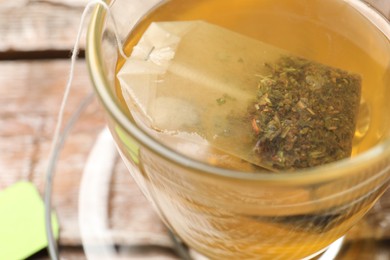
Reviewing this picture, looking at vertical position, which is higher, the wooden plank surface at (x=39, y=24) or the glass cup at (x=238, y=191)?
the wooden plank surface at (x=39, y=24)

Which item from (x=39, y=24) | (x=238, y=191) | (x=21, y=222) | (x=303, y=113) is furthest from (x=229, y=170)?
(x=39, y=24)

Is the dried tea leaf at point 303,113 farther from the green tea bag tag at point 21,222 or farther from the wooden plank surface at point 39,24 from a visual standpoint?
the wooden plank surface at point 39,24

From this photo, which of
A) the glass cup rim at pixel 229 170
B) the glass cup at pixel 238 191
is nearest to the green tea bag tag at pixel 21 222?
the glass cup at pixel 238 191

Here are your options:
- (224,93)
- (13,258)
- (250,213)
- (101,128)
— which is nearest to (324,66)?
(224,93)

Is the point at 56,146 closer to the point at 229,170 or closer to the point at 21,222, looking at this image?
the point at 21,222

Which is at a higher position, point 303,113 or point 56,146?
point 303,113

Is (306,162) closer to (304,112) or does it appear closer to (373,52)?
(304,112)

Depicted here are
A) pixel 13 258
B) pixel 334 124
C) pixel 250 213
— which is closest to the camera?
pixel 250 213
